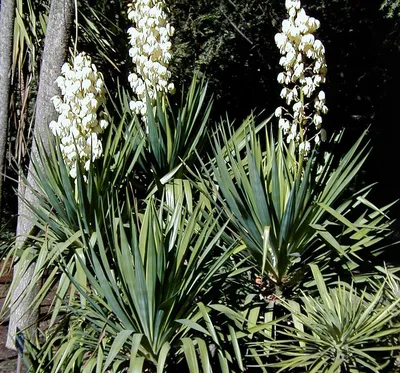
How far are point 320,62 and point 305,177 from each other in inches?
30.8

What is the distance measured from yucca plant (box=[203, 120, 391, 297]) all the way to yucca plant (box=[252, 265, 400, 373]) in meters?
0.28

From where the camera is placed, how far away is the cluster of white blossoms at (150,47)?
187 inches

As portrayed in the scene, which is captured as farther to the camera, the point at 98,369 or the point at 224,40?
the point at 224,40

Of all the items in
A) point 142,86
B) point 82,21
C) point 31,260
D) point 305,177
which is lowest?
point 31,260

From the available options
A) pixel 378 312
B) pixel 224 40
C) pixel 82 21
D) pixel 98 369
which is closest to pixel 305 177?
pixel 378 312

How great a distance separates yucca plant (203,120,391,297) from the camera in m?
4.10

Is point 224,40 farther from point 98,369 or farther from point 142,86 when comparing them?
point 98,369

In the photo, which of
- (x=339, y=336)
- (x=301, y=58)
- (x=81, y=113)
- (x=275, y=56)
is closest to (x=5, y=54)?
(x=81, y=113)

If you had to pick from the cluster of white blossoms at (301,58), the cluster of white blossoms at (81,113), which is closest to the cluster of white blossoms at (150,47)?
the cluster of white blossoms at (81,113)

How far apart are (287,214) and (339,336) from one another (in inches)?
31.6

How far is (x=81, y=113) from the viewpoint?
422 cm

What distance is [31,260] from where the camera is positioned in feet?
14.1

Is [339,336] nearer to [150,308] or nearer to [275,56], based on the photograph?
[150,308]

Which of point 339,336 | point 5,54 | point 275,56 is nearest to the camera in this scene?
point 339,336
